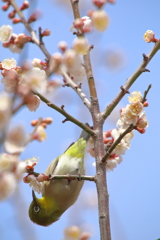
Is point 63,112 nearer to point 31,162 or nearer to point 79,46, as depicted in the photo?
point 31,162

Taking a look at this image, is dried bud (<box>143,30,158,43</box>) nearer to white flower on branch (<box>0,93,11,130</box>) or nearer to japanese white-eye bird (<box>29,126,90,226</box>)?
white flower on branch (<box>0,93,11,130</box>)

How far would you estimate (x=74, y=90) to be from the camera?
8.73ft

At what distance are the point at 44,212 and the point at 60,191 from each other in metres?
0.35

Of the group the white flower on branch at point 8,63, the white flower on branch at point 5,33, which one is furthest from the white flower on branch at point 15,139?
the white flower on branch at point 5,33

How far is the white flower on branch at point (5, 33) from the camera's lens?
243 centimetres

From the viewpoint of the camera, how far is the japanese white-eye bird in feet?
11.9

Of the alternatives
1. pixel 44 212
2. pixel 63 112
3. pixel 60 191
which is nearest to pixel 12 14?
Result: pixel 63 112

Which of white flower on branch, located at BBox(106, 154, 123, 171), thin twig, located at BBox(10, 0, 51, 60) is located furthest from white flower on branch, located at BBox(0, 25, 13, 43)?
white flower on branch, located at BBox(106, 154, 123, 171)

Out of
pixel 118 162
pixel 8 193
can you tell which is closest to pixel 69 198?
pixel 118 162

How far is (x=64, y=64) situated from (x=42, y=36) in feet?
5.18

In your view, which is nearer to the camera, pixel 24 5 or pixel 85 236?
pixel 85 236

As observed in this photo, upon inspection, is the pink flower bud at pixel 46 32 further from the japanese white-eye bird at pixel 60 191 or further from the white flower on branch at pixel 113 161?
the japanese white-eye bird at pixel 60 191

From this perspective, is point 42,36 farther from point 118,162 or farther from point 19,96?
point 19,96

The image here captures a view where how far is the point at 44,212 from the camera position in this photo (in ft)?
12.3
